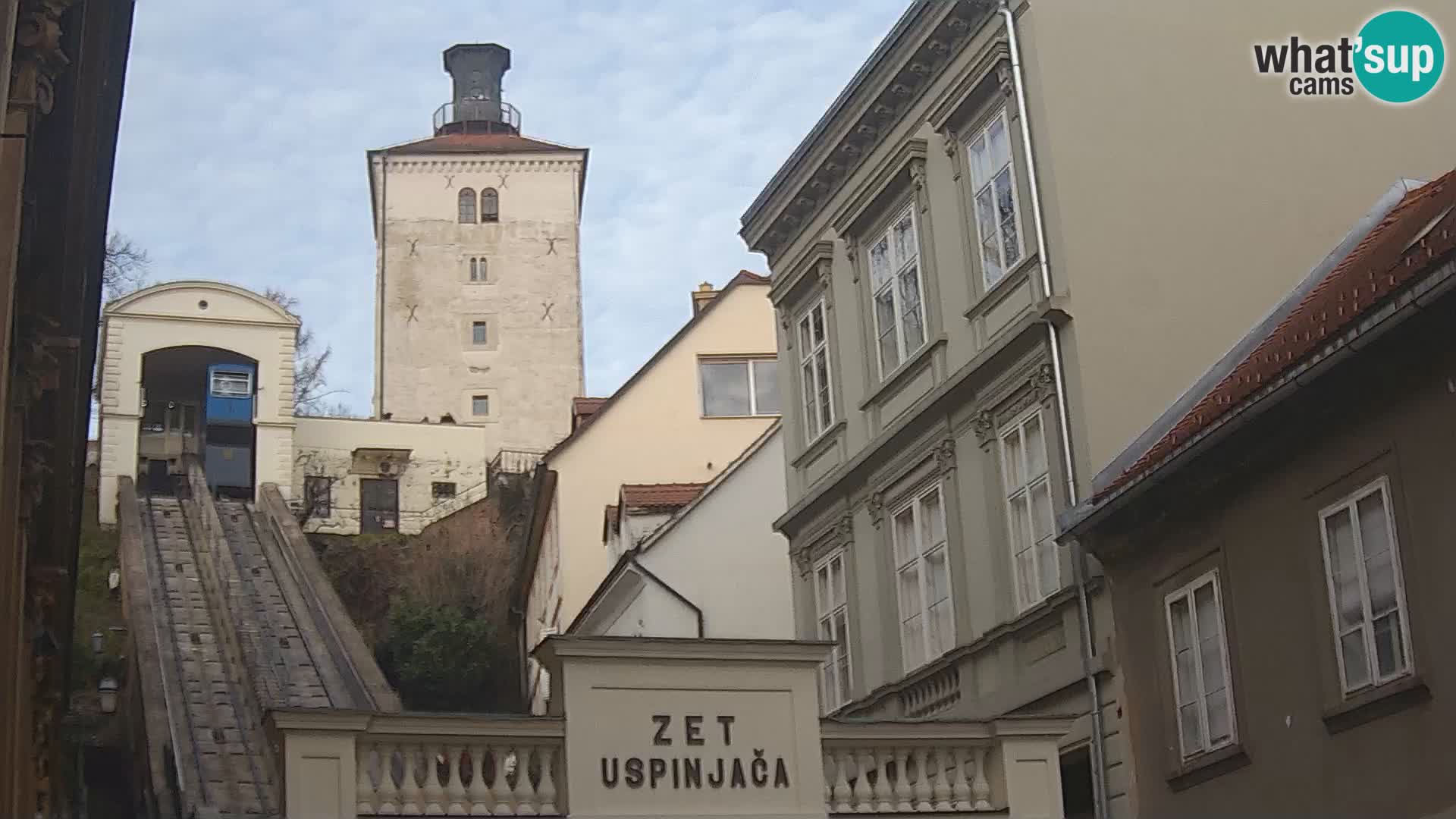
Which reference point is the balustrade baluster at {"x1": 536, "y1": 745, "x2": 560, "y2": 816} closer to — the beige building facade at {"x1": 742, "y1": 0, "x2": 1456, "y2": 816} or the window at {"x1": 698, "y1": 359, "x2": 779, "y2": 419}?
the beige building facade at {"x1": 742, "y1": 0, "x2": 1456, "y2": 816}

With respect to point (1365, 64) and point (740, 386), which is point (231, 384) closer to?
point (740, 386)

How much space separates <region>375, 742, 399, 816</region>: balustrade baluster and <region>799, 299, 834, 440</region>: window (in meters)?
12.0

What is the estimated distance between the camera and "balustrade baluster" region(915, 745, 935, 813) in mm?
15443

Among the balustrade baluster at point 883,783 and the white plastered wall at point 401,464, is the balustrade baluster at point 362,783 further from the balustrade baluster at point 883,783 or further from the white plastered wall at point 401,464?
the white plastered wall at point 401,464

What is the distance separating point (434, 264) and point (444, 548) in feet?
95.1

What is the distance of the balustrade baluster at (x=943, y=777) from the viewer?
15516 millimetres

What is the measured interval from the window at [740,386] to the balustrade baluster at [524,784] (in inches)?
1015

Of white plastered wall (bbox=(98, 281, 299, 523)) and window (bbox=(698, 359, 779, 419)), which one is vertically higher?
white plastered wall (bbox=(98, 281, 299, 523))

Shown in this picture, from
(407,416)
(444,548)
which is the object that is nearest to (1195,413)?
(444,548)

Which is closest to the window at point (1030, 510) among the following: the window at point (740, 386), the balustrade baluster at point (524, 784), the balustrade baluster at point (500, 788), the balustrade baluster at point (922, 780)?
the balustrade baluster at point (922, 780)

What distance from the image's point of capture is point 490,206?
3243 inches

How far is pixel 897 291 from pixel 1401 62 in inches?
247

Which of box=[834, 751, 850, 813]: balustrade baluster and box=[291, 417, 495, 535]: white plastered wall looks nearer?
box=[834, 751, 850, 813]: balustrade baluster

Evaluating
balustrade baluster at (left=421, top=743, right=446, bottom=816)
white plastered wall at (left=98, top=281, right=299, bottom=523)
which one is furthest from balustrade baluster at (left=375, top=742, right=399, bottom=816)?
white plastered wall at (left=98, top=281, right=299, bottom=523)
